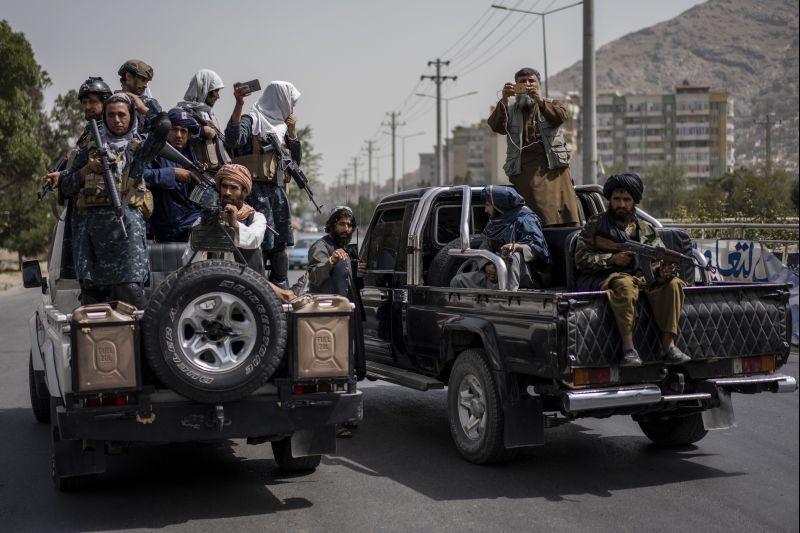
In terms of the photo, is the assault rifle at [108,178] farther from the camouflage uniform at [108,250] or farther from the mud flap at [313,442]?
the mud flap at [313,442]

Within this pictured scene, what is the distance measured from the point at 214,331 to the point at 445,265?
2784 millimetres

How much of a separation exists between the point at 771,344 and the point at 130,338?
13.8 ft

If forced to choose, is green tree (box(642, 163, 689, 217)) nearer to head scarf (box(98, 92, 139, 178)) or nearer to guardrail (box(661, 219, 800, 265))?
guardrail (box(661, 219, 800, 265))

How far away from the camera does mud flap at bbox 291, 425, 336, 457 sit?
6.34 meters

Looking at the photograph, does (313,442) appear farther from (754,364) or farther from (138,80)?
(138,80)

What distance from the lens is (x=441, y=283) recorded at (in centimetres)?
821

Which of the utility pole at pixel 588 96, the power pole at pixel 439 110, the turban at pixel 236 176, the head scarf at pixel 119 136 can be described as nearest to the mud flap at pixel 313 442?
the turban at pixel 236 176

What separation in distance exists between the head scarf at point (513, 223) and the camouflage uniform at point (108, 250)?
274 centimetres

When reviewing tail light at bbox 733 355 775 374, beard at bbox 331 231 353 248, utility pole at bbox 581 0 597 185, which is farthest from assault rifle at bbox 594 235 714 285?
utility pole at bbox 581 0 597 185

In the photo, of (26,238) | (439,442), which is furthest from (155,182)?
(26,238)

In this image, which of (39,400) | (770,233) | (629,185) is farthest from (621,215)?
(770,233)

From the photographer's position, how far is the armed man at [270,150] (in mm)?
8352

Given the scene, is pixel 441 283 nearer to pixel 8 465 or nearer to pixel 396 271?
pixel 396 271

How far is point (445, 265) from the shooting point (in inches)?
324
